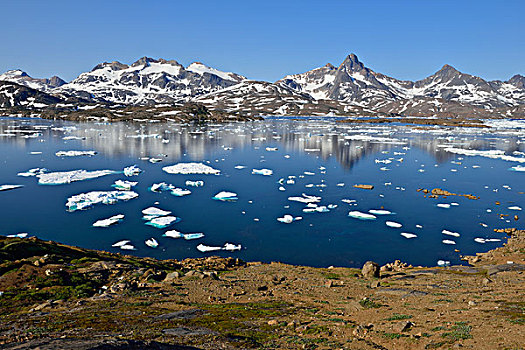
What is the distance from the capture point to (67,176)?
46.9 m

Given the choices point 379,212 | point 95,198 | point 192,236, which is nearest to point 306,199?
point 379,212

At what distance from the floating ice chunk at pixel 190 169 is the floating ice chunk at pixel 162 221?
67.4 ft

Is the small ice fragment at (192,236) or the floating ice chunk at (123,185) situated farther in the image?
the floating ice chunk at (123,185)

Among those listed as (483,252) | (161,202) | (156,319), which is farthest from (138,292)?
(483,252)

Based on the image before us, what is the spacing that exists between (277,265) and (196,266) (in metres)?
5.66

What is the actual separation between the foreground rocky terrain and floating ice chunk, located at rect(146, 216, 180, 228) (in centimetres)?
732

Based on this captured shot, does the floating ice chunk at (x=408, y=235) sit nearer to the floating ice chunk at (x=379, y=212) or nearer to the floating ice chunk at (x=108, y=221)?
the floating ice chunk at (x=379, y=212)

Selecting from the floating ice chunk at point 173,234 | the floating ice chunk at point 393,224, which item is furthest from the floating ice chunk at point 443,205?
the floating ice chunk at point 173,234

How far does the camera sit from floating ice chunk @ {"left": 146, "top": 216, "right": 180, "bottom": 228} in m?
30.7

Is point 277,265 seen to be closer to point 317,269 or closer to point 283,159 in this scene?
point 317,269

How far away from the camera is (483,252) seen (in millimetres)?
26391

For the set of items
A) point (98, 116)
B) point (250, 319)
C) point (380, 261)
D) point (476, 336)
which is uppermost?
point (98, 116)

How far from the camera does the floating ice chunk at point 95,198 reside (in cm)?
3509

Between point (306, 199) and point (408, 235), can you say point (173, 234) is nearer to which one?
point (306, 199)
